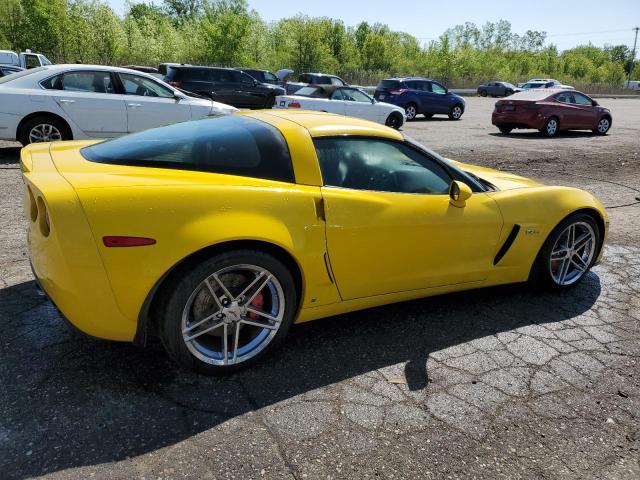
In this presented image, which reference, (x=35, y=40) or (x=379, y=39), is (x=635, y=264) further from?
(x=379, y=39)

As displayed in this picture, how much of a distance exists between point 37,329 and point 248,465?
176 cm

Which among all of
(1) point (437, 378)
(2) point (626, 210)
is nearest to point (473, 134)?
(2) point (626, 210)

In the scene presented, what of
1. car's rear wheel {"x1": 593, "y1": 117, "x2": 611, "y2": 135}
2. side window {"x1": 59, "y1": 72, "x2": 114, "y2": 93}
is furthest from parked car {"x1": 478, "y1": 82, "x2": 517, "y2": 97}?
side window {"x1": 59, "y1": 72, "x2": 114, "y2": 93}

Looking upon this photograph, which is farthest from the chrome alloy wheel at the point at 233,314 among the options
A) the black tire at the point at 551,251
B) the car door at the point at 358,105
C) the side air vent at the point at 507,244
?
the car door at the point at 358,105

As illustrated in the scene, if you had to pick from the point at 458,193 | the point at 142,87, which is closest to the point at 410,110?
the point at 142,87

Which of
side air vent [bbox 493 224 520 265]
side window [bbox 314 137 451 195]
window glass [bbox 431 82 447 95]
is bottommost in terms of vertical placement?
side air vent [bbox 493 224 520 265]

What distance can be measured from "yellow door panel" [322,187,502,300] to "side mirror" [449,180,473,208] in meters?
0.05

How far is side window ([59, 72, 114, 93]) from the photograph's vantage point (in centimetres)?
831

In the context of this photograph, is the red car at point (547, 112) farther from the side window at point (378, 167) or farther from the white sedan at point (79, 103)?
the side window at point (378, 167)

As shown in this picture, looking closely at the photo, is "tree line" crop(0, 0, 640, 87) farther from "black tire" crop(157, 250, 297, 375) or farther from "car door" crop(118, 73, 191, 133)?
"black tire" crop(157, 250, 297, 375)

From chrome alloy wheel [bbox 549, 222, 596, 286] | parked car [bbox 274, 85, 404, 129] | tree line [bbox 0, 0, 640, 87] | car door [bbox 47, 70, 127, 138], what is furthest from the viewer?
tree line [bbox 0, 0, 640, 87]

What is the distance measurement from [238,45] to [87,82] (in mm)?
44906

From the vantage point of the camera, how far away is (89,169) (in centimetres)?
269

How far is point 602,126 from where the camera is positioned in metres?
17.0
